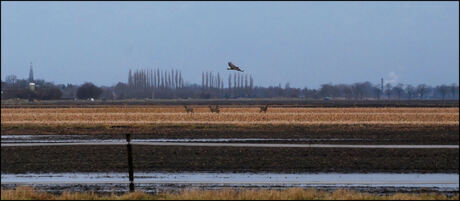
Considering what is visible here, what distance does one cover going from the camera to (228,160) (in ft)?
70.9

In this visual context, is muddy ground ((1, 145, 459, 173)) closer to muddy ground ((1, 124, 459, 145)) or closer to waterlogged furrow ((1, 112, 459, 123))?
muddy ground ((1, 124, 459, 145))

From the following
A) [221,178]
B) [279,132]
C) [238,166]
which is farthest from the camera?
[279,132]

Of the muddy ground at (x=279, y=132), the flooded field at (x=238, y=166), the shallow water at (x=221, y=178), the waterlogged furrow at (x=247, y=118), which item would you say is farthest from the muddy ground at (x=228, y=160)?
the waterlogged furrow at (x=247, y=118)

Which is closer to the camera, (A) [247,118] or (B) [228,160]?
(B) [228,160]

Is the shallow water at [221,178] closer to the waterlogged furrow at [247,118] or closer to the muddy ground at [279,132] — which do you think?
the muddy ground at [279,132]

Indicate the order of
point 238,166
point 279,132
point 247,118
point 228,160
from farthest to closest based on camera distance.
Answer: point 247,118 < point 279,132 < point 228,160 < point 238,166

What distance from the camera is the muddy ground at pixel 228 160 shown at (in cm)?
1947

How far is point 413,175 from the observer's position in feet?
59.0

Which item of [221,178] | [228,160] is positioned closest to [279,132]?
[228,160]

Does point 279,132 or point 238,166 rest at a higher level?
point 238,166

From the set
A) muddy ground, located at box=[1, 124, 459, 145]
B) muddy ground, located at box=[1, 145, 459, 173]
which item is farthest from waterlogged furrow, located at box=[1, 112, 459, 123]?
muddy ground, located at box=[1, 145, 459, 173]

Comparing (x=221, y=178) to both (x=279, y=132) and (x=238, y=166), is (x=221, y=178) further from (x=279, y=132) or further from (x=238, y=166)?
(x=279, y=132)

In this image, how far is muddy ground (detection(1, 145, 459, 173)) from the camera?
1947 centimetres

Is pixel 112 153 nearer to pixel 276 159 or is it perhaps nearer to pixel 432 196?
pixel 276 159
